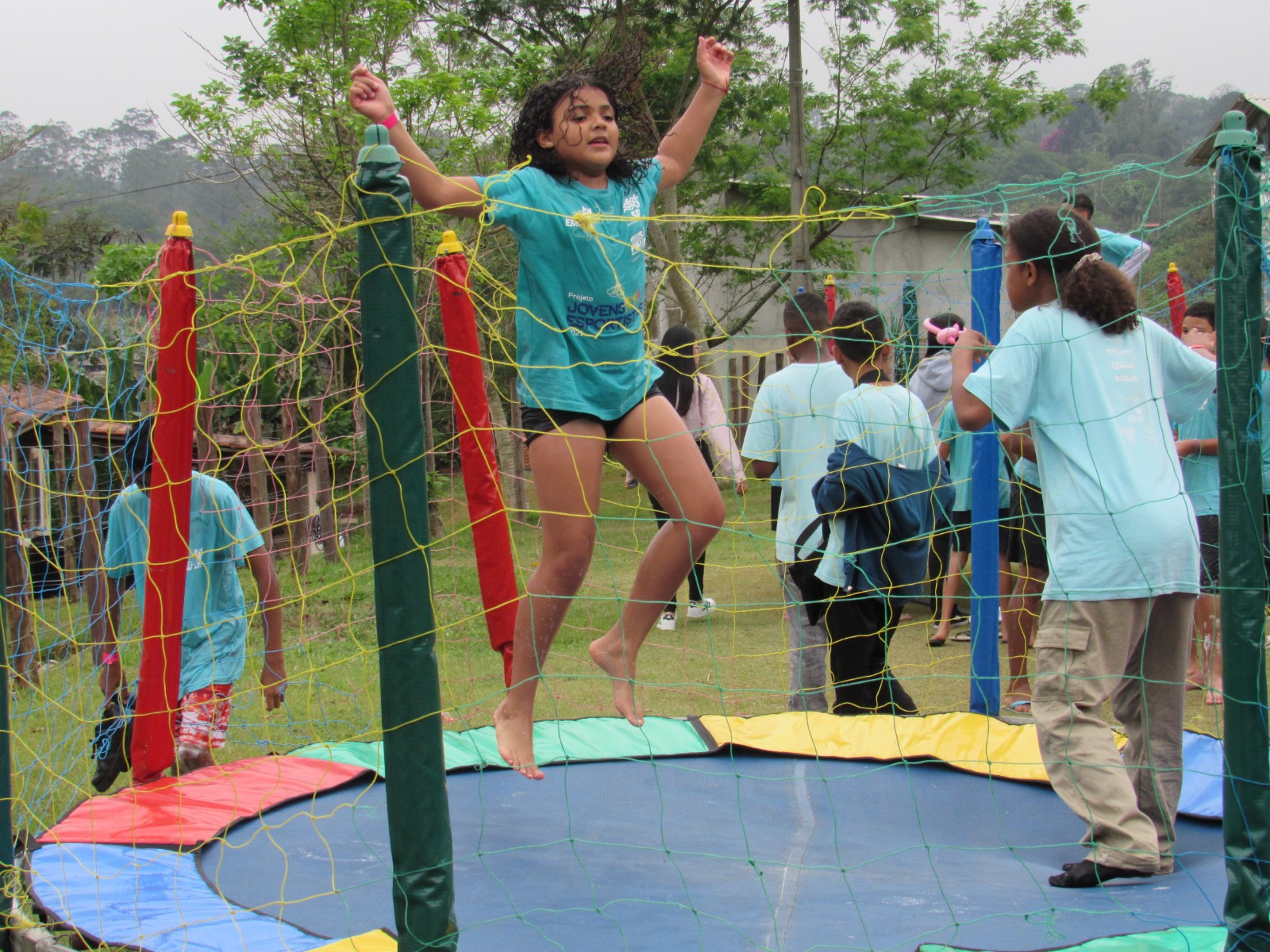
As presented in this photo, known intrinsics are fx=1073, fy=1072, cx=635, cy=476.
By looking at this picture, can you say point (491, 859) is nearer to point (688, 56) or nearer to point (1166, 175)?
point (1166, 175)

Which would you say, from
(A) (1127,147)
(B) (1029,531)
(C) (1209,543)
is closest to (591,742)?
(B) (1029,531)

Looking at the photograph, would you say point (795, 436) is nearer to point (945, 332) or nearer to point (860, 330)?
point (860, 330)

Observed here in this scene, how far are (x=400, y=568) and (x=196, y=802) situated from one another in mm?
2094

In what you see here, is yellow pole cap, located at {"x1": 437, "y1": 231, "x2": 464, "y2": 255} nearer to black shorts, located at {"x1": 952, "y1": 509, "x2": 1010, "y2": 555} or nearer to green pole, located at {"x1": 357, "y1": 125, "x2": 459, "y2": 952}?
green pole, located at {"x1": 357, "y1": 125, "x2": 459, "y2": 952}

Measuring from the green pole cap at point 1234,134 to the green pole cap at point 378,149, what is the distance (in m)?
1.57

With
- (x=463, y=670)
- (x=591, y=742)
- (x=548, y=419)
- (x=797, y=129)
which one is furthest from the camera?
(x=797, y=129)

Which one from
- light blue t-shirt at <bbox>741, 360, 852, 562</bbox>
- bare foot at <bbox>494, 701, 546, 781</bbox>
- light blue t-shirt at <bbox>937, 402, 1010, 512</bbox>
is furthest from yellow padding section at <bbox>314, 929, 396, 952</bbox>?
light blue t-shirt at <bbox>937, 402, 1010, 512</bbox>

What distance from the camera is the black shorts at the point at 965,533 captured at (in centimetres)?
497

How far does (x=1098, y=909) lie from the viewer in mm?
2438

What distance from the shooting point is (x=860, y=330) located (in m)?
4.14

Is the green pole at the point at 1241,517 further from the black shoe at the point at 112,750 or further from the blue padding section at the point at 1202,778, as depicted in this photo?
the black shoe at the point at 112,750

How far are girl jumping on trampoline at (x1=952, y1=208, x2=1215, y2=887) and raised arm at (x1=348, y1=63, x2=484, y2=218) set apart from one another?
1289mm

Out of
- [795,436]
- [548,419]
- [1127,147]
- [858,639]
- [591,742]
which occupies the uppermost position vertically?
[1127,147]

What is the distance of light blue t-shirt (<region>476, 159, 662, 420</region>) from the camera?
2.71 m
